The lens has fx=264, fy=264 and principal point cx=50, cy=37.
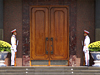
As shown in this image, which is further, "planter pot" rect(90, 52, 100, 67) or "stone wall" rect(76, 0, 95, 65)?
"stone wall" rect(76, 0, 95, 65)

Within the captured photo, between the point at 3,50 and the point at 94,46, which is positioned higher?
the point at 94,46

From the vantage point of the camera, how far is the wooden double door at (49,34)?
13.9 meters

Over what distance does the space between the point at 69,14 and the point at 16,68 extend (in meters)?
4.09

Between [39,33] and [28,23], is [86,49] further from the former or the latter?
[28,23]

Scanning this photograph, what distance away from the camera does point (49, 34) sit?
13.9m

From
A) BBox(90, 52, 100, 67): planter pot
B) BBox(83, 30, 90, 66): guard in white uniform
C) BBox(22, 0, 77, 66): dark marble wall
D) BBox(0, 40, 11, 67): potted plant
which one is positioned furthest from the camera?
BBox(22, 0, 77, 66): dark marble wall

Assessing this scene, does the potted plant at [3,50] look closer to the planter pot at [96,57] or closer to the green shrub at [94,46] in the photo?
the green shrub at [94,46]

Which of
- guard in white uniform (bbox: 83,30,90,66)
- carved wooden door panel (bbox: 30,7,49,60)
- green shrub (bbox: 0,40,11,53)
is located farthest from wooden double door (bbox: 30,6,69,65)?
green shrub (bbox: 0,40,11,53)

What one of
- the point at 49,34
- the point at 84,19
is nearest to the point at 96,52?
the point at 84,19

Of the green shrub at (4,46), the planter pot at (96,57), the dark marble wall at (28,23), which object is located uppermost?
the dark marble wall at (28,23)

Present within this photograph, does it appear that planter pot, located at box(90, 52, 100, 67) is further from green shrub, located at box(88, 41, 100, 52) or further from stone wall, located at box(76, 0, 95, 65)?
stone wall, located at box(76, 0, 95, 65)

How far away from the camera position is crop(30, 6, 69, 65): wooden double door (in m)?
13.9

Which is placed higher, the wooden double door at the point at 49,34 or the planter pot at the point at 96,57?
the wooden double door at the point at 49,34

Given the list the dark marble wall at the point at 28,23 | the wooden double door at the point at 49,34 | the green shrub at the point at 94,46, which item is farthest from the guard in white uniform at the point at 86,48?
the wooden double door at the point at 49,34
